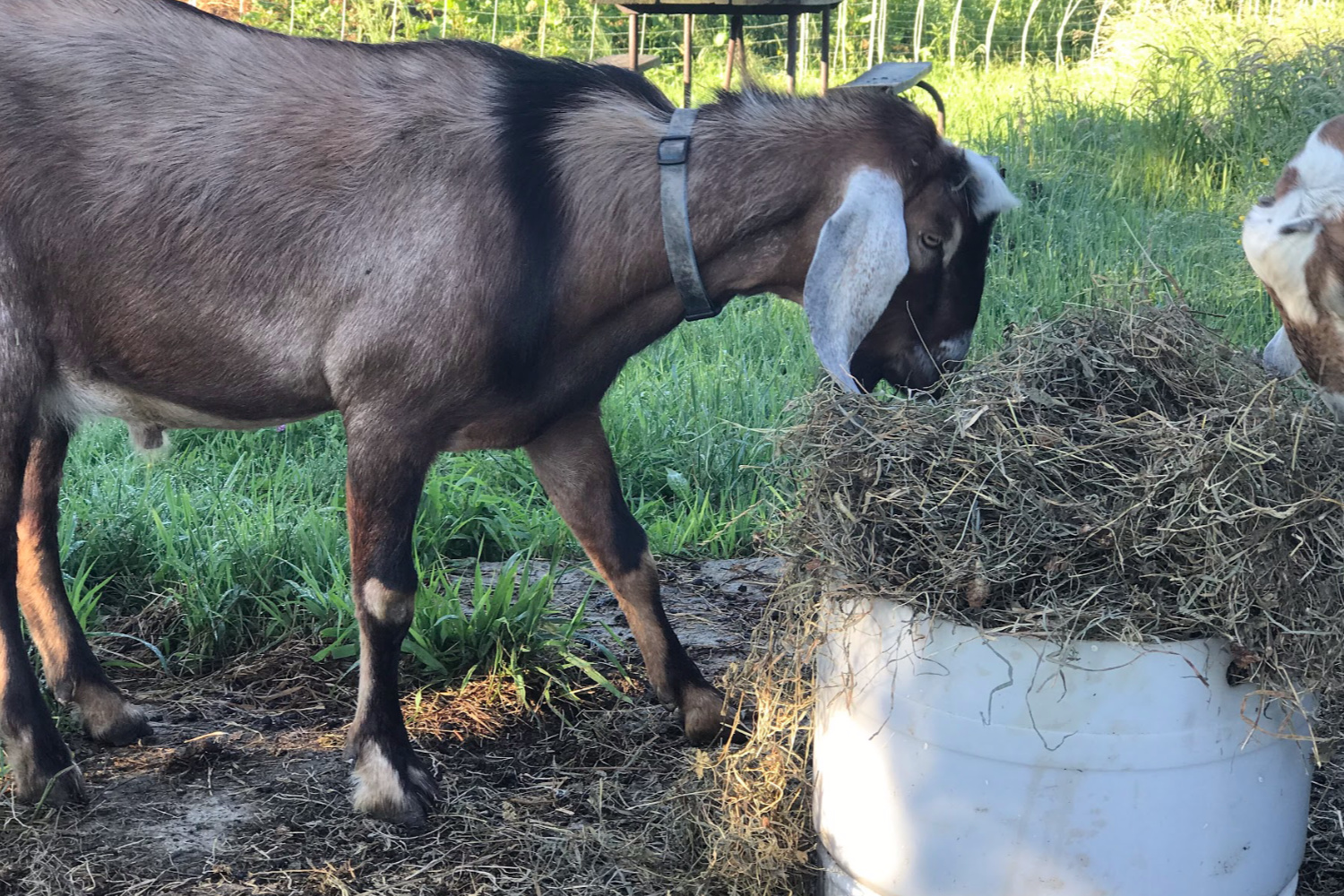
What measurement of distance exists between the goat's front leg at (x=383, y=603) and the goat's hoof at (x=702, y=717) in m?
0.60

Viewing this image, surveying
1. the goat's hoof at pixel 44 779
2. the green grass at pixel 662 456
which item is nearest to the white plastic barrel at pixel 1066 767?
the green grass at pixel 662 456

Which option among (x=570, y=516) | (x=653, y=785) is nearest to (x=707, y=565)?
(x=570, y=516)

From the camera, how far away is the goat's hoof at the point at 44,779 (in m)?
2.73

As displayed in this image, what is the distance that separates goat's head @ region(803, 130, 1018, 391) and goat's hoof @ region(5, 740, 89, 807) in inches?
71.3

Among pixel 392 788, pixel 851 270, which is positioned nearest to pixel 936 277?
pixel 851 270

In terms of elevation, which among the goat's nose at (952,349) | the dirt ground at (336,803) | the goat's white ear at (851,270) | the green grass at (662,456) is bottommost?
the dirt ground at (336,803)

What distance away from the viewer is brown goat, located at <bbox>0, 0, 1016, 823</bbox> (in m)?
2.68

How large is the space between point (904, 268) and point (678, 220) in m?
0.48

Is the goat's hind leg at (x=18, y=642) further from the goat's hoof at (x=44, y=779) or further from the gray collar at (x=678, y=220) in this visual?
the gray collar at (x=678, y=220)

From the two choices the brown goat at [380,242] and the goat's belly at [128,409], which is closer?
the brown goat at [380,242]

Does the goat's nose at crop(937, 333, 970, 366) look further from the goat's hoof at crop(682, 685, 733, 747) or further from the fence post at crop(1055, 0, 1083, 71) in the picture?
the fence post at crop(1055, 0, 1083, 71)

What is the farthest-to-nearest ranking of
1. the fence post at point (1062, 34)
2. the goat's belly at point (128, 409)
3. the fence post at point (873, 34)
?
the fence post at point (873, 34)
the fence post at point (1062, 34)
the goat's belly at point (128, 409)

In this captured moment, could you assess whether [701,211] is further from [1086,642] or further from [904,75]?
[904,75]

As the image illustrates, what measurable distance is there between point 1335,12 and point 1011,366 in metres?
7.78
